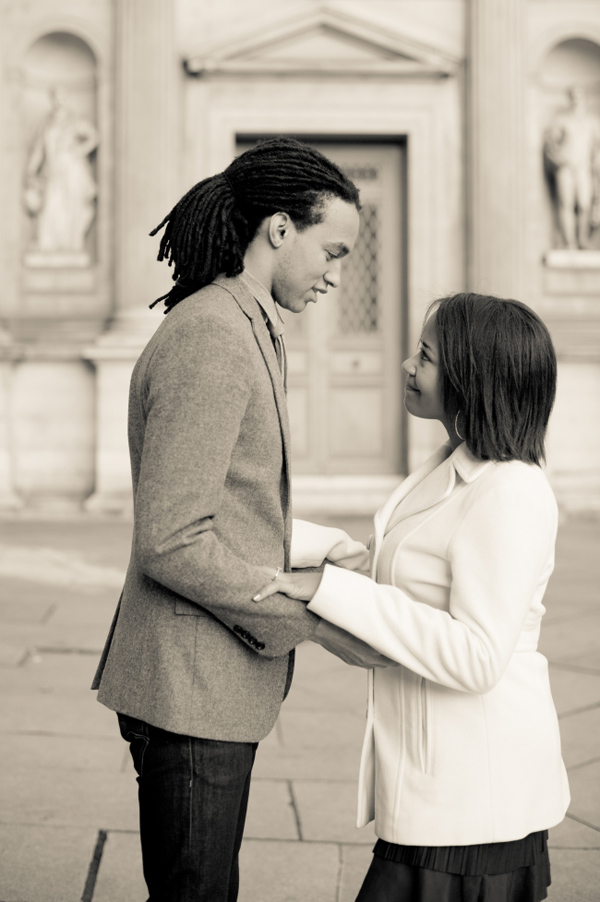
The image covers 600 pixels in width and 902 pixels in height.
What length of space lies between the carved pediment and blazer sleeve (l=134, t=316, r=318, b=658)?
8.85m

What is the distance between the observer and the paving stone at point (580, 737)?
3.73 meters

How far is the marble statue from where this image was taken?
32.9ft

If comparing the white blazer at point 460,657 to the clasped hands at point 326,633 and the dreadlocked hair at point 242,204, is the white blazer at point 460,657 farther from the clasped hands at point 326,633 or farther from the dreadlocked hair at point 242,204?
the dreadlocked hair at point 242,204

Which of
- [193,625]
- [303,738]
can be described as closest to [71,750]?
[303,738]

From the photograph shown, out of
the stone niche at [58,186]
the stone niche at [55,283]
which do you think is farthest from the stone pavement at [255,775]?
the stone niche at [58,186]

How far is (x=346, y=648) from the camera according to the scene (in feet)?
5.45

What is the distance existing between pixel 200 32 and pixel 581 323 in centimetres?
447

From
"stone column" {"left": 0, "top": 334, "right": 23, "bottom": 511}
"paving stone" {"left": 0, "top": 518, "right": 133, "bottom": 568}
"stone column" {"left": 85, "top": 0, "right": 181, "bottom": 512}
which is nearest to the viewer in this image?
"paving stone" {"left": 0, "top": 518, "right": 133, "bottom": 568}

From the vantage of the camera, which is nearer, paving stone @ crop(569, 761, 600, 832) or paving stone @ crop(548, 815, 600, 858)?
paving stone @ crop(548, 815, 600, 858)

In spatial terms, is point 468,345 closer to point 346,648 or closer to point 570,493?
point 346,648

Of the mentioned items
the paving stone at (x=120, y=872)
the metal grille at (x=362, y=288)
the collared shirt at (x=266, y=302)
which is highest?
the metal grille at (x=362, y=288)

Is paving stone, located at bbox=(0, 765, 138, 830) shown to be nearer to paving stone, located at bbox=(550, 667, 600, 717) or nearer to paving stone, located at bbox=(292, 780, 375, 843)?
paving stone, located at bbox=(292, 780, 375, 843)

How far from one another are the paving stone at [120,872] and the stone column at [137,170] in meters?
6.65

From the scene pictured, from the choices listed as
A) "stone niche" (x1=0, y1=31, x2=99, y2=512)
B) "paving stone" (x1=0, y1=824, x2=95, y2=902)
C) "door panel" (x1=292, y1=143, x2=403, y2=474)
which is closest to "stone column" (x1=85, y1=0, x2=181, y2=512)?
"stone niche" (x1=0, y1=31, x2=99, y2=512)
